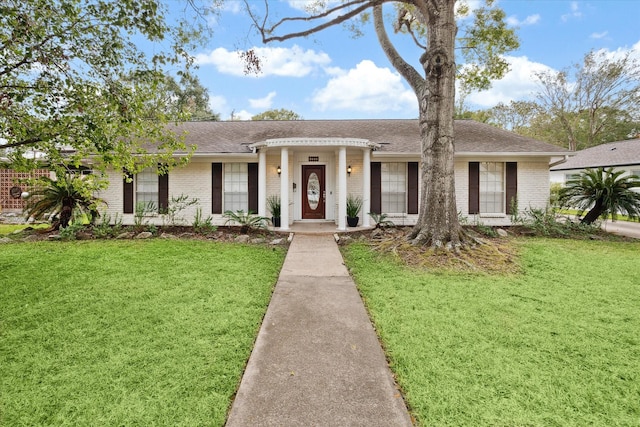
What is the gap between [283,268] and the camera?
5.92m

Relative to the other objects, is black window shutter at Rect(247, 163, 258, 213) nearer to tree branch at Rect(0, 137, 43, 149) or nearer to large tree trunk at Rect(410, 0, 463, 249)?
large tree trunk at Rect(410, 0, 463, 249)

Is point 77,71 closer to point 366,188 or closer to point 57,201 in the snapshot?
point 57,201

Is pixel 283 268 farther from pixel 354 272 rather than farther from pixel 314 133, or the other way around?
pixel 314 133

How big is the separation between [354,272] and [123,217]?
9.17 meters

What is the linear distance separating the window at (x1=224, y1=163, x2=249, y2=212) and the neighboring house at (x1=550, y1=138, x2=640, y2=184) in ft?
58.4

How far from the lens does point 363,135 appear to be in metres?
12.0

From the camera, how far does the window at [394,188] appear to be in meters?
11.1

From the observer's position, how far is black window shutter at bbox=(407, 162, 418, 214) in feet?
35.7

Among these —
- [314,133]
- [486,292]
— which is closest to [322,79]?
[314,133]

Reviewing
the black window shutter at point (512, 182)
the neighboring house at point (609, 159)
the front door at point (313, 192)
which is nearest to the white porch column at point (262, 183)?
the front door at point (313, 192)

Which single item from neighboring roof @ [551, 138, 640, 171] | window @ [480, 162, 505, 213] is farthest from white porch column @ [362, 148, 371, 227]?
neighboring roof @ [551, 138, 640, 171]

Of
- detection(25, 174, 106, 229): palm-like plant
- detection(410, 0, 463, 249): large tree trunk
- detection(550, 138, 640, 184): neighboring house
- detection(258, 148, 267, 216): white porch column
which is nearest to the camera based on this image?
detection(410, 0, 463, 249): large tree trunk

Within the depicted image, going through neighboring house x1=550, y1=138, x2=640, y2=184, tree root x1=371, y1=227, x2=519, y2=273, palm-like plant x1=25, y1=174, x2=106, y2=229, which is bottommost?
tree root x1=371, y1=227, x2=519, y2=273

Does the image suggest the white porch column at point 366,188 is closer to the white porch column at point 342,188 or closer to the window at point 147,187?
the white porch column at point 342,188
